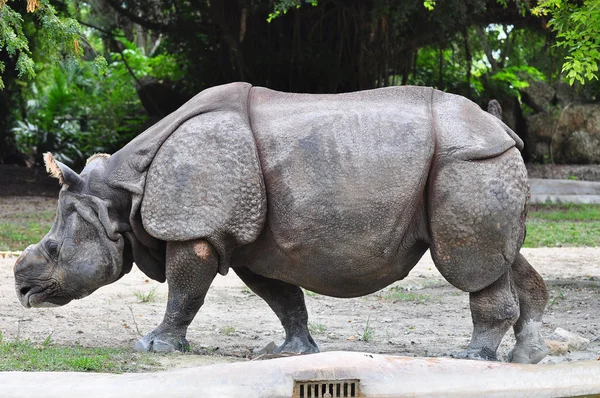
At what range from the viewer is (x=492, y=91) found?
68.9ft

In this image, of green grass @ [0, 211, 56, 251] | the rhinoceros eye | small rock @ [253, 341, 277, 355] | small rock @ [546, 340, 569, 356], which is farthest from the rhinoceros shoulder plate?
green grass @ [0, 211, 56, 251]

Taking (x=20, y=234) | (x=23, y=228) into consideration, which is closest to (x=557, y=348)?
(x=20, y=234)

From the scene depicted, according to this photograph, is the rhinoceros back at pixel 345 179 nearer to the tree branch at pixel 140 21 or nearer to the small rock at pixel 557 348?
the small rock at pixel 557 348

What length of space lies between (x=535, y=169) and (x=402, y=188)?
1520 cm

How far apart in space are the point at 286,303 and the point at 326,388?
7.18ft

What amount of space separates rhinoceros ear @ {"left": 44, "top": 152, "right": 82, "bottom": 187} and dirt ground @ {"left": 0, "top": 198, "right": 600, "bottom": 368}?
3.75ft

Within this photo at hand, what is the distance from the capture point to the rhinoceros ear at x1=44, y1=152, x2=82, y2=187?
610 cm

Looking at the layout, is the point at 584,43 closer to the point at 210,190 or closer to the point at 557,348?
the point at 557,348

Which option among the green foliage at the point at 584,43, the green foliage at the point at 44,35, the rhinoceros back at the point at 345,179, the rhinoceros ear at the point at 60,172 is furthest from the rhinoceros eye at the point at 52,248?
the green foliage at the point at 584,43

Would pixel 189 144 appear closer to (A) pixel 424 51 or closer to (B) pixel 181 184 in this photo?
(B) pixel 181 184

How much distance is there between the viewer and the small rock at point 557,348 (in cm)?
668

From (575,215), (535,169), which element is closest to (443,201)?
(575,215)

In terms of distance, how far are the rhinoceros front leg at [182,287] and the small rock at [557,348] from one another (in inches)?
93.6

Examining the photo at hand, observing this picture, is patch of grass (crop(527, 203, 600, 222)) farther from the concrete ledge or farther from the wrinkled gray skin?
the concrete ledge
